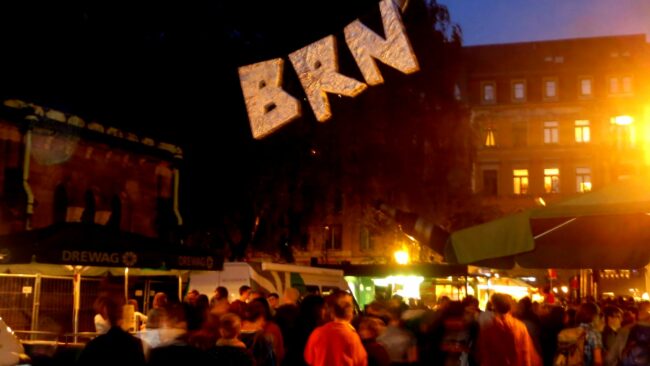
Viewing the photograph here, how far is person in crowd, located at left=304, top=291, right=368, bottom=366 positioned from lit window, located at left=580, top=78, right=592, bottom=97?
55.4 m

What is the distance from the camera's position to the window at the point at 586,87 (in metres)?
59.5

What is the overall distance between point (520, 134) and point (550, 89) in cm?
376

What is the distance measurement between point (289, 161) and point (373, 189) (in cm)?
340

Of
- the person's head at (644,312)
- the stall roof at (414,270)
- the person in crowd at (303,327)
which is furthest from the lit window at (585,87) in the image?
the person in crowd at (303,327)

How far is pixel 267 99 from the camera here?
11641mm

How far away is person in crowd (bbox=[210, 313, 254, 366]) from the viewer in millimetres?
6574

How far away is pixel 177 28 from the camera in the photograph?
22109 mm

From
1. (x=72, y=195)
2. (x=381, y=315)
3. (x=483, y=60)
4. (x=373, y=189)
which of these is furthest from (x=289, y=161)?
(x=483, y=60)

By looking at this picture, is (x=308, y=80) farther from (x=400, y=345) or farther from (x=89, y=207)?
(x=89, y=207)

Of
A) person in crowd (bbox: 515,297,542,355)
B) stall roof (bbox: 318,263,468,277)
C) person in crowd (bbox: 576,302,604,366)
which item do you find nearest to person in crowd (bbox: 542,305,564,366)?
person in crowd (bbox: 515,297,542,355)

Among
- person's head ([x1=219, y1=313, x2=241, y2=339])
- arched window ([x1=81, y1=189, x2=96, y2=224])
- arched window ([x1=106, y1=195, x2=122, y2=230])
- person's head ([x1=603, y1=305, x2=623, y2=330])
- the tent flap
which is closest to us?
person's head ([x1=219, y1=313, x2=241, y2=339])

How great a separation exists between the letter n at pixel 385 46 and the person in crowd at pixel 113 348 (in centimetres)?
597

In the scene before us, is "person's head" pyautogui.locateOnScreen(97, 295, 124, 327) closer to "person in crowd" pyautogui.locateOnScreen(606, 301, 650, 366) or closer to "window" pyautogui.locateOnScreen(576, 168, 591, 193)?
"person in crowd" pyautogui.locateOnScreen(606, 301, 650, 366)

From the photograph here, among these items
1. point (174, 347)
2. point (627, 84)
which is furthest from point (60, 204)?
point (627, 84)
